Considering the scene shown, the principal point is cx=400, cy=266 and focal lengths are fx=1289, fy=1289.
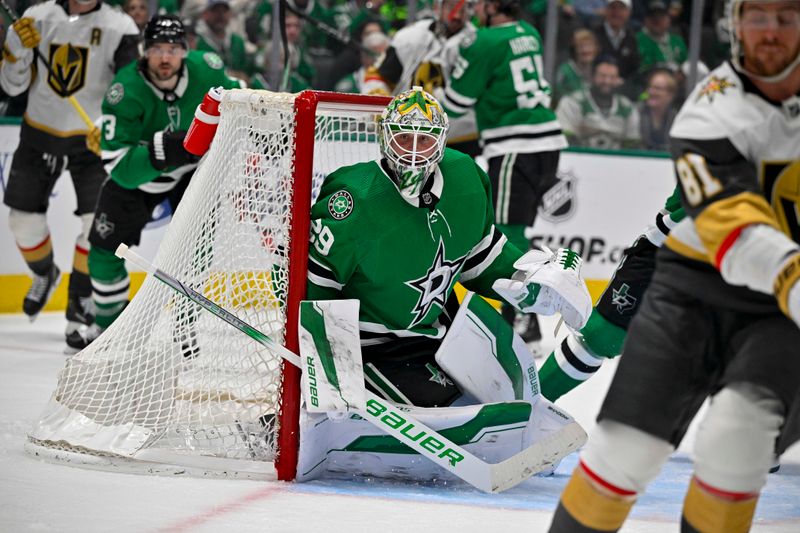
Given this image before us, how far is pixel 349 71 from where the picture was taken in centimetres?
682

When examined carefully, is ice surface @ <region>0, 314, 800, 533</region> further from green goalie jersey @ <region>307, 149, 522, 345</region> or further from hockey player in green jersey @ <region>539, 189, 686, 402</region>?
green goalie jersey @ <region>307, 149, 522, 345</region>

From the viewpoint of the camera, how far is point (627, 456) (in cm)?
200

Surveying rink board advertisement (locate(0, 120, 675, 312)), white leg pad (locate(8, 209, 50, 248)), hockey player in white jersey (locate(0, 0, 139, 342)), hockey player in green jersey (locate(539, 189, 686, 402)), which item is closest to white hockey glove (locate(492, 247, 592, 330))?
hockey player in green jersey (locate(539, 189, 686, 402))

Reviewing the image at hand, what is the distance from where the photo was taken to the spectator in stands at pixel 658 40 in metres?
6.86

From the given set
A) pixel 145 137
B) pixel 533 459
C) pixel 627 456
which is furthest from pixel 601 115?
pixel 627 456

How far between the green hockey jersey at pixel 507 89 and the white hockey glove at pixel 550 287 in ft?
6.42

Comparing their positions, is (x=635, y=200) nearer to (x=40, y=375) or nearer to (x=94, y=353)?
(x=40, y=375)

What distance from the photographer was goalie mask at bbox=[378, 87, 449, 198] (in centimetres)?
302

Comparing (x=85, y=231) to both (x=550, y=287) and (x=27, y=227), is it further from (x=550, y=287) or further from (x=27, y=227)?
(x=550, y=287)

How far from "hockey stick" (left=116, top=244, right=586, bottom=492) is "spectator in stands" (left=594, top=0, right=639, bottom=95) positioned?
4102 millimetres

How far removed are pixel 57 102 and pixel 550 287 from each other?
2.96m

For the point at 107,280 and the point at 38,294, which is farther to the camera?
the point at 38,294

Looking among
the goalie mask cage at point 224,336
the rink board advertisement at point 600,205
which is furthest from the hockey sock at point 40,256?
the rink board advertisement at point 600,205

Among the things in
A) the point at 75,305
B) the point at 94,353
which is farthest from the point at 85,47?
the point at 94,353
